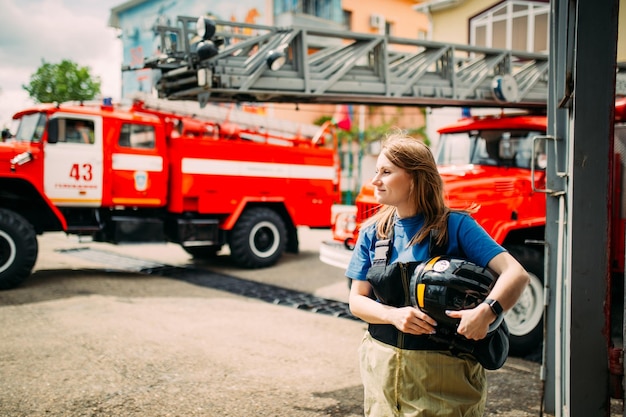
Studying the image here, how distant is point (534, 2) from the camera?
617 inches

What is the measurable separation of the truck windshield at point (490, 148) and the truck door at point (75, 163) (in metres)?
5.37

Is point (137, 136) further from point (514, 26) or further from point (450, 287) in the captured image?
point (514, 26)

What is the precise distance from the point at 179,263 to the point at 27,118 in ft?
12.2

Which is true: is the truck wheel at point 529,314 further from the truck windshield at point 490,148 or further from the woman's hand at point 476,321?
the woman's hand at point 476,321

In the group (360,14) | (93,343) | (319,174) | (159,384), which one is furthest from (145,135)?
(360,14)

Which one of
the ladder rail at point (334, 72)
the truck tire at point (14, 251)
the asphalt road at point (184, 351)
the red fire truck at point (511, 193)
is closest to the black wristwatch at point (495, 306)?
the asphalt road at point (184, 351)

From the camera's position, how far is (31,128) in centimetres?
904

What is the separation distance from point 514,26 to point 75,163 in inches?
479

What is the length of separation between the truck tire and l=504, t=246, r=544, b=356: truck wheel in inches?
243

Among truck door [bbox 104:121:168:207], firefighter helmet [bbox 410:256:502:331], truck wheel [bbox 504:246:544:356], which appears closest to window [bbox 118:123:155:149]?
truck door [bbox 104:121:168:207]

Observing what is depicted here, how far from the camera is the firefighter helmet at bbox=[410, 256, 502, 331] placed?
202 cm

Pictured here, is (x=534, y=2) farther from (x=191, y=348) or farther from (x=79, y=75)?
(x=79, y=75)

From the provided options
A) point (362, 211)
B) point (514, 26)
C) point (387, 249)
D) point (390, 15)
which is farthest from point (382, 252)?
point (390, 15)

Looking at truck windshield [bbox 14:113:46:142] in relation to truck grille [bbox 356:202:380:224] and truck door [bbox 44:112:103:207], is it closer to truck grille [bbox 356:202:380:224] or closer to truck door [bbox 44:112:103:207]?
truck door [bbox 44:112:103:207]
